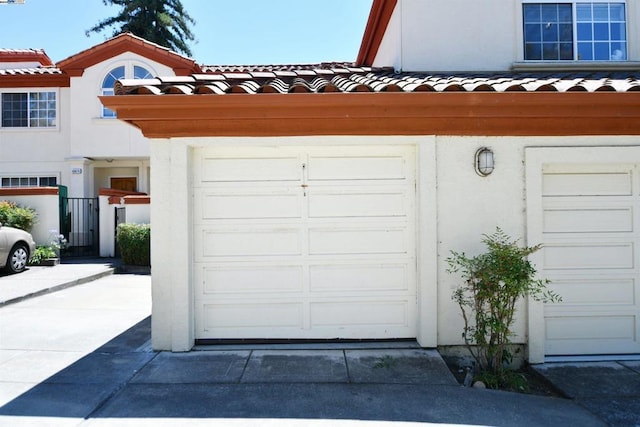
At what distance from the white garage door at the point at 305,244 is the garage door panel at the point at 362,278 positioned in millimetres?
12

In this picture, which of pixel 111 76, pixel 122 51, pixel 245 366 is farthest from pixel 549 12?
pixel 111 76

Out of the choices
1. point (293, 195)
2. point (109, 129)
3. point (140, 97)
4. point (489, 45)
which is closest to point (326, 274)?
point (293, 195)

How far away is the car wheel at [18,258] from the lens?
10844mm

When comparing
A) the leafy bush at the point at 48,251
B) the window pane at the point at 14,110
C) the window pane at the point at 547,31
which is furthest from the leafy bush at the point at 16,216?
the window pane at the point at 547,31

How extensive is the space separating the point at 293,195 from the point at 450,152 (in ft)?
6.27

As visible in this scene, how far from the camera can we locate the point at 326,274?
18.0 feet

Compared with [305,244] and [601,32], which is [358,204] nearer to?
[305,244]

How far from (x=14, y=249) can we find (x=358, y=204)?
9531mm

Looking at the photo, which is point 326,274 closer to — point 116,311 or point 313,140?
point 313,140

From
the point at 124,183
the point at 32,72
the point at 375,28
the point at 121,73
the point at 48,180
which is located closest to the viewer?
the point at 375,28

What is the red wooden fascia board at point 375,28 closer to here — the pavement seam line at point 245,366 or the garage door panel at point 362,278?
the garage door panel at point 362,278

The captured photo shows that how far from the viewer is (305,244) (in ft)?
18.0

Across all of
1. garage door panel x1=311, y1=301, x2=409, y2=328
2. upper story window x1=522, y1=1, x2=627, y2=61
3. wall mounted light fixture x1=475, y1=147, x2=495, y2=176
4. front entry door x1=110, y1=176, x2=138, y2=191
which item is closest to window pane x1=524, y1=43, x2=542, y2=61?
upper story window x1=522, y1=1, x2=627, y2=61

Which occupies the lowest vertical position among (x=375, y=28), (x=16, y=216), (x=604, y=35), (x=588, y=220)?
(x=588, y=220)
